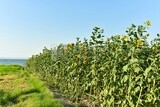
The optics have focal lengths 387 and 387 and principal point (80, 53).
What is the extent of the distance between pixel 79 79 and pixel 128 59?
354 centimetres

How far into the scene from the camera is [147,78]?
246 inches

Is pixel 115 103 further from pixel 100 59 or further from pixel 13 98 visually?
pixel 13 98

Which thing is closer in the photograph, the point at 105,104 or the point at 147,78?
the point at 147,78

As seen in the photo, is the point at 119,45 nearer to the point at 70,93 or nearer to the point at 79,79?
the point at 79,79

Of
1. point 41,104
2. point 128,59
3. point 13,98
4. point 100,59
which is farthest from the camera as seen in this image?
point 13,98

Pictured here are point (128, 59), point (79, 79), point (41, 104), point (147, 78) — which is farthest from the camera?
point (79, 79)

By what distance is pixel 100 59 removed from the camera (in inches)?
346

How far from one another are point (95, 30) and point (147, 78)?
10.2 feet

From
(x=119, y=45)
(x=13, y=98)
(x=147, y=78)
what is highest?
(x=119, y=45)

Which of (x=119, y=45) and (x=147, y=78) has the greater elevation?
(x=119, y=45)

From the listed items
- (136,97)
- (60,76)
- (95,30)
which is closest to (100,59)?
(95,30)

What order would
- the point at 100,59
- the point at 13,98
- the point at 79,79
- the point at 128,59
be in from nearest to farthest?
the point at 128,59, the point at 100,59, the point at 79,79, the point at 13,98

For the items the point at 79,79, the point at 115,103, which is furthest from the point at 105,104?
the point at 79,79

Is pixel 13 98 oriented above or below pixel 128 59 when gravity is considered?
below
